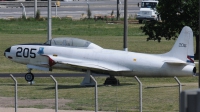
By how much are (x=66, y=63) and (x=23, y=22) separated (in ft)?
136

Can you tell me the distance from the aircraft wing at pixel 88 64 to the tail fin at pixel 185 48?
2013mm

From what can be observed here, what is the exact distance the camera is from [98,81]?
2566cm

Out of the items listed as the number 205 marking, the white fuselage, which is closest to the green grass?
the white fuselage

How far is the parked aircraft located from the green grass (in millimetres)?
599

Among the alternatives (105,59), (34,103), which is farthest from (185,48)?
(34,103)

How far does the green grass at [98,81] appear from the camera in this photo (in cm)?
1588

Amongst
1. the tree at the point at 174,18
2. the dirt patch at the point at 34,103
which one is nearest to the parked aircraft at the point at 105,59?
the dirt patch at the point at 34,103

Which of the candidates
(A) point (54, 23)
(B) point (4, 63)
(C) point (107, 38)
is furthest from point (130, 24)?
(B) point (4, 63)

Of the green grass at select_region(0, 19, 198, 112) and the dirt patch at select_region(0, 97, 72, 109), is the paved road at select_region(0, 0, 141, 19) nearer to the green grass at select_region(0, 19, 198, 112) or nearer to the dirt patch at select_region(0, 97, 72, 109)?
the green grass at select_region(0, 19, 198, 112)

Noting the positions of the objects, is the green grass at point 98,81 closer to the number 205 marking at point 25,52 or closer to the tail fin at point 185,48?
the tail fin at point 185,48

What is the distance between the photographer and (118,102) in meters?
15.9

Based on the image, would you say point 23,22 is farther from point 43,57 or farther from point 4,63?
point 43,57

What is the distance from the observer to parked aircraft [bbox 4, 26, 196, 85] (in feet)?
73.6

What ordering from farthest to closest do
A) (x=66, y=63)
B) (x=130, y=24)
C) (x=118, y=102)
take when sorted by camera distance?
(x=130, y=24), (x=66, y=63), (x=118, y=102)
